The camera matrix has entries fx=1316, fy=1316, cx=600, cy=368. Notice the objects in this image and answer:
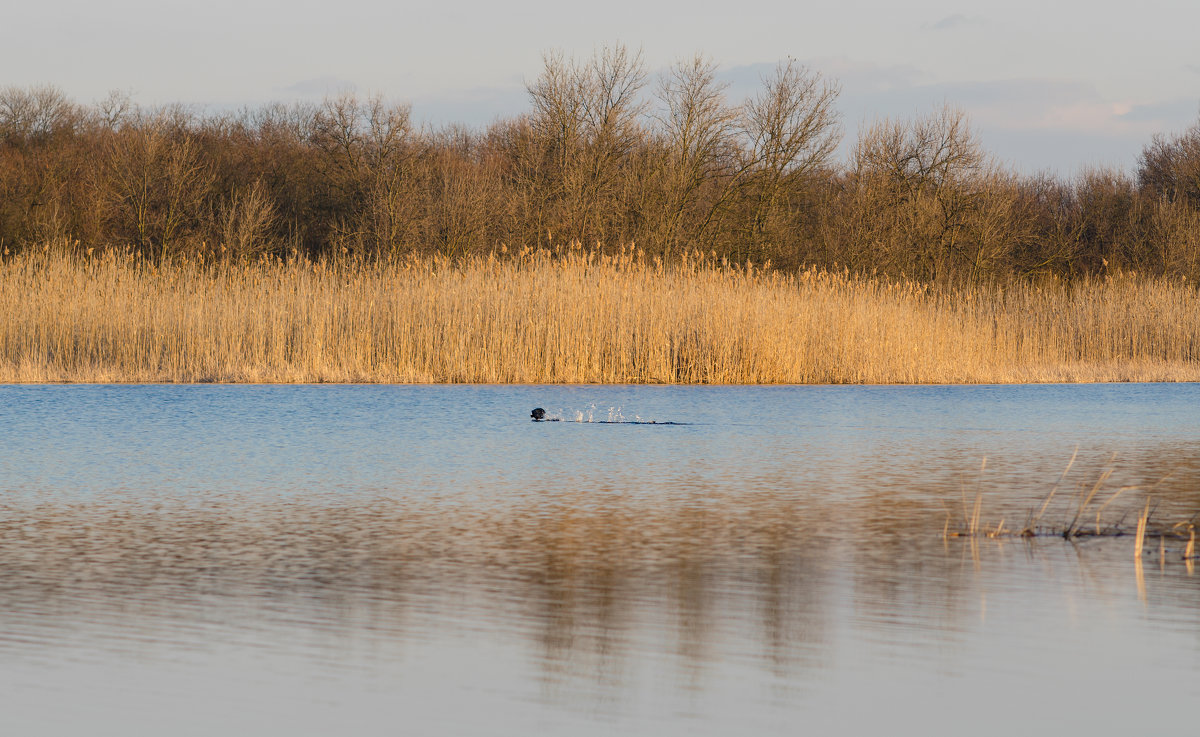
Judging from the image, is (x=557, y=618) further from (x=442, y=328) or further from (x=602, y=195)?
(x=602, y=195)

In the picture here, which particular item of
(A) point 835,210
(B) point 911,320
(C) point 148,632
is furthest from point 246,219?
(C) point 148,632

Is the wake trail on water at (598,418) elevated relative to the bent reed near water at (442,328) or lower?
lower

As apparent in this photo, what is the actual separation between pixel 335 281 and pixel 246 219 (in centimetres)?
1737

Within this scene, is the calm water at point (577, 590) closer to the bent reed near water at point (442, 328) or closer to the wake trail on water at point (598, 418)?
the wake trail on water at point (598, 418)

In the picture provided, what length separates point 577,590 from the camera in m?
4.39

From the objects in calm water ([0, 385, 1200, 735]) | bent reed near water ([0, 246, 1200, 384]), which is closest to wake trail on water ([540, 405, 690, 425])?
calm water ([0, 385, 1200, 735])

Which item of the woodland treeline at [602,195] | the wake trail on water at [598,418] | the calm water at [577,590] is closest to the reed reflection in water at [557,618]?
the calm water at [577,590]

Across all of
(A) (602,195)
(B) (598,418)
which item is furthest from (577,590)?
(A) (602,195)

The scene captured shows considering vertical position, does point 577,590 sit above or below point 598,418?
below

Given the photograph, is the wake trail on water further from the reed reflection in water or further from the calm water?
the reed reflection in water

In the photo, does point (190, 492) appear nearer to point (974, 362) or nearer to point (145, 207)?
point (974, 362)

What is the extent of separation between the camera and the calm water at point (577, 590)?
3.05 metres

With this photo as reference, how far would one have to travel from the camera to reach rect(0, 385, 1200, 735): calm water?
3047mm

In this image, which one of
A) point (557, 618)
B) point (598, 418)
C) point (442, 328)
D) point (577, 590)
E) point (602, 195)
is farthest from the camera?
point (602, 195)
